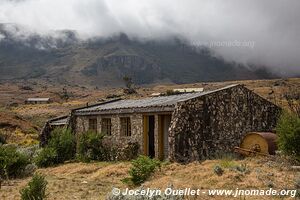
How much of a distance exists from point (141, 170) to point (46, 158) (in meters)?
9.21

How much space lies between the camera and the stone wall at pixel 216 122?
732 inches

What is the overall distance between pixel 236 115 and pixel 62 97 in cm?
7990

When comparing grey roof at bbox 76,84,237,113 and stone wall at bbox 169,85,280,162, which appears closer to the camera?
stone wall at bbox 169,85,280,162

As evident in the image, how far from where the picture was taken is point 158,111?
20031mm

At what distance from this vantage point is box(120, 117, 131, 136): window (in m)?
22.6

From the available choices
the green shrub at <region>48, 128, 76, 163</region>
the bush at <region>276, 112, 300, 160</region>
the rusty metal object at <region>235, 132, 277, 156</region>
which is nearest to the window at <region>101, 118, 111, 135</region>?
the green shrub at <region>48, 128, 76, 163</region>

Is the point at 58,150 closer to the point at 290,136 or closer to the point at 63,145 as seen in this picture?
the point at 63,145

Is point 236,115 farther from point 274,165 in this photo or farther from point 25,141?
point 25,141

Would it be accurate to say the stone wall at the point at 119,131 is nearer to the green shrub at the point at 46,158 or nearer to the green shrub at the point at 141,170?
the green shrub at the point at 46,158

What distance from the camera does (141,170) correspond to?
50.6 ft

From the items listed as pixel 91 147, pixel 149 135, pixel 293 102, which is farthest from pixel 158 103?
pixel 293 102

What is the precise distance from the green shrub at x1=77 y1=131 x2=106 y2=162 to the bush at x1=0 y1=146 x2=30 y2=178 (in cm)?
449

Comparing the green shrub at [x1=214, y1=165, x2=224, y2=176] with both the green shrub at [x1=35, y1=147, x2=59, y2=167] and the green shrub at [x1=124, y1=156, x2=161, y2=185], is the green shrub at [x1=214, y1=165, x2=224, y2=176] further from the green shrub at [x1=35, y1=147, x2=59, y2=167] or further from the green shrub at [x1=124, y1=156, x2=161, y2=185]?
the green shrub at [x1=35, y1=147, x2=59, y2=167]

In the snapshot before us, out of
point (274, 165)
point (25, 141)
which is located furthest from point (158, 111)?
point (25, 141)
